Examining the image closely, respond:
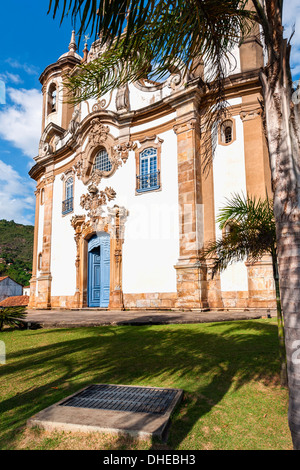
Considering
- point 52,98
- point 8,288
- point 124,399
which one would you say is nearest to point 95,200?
point 52,98

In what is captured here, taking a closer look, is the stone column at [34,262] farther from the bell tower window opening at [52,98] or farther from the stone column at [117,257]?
the stone column at [117,257]

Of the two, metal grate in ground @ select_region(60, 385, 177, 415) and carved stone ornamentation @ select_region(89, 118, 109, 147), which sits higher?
carved stone ornamentation @ select_region(89, 118, 109, 147)

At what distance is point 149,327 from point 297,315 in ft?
20.2

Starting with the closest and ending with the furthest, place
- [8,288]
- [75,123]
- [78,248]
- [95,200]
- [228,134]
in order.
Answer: [228,134]
[95,200]
[78,248]
[75,123]
[8,288]

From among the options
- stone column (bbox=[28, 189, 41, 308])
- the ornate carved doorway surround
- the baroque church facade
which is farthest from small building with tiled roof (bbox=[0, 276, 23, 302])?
the ornate carved doorway surround

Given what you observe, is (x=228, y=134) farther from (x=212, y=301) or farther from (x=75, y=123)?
(x=75, y=123)

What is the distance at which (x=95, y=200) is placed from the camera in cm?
1650

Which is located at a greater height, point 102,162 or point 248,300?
point 102,162

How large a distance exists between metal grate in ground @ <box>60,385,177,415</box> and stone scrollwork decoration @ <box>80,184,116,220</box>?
12554mm

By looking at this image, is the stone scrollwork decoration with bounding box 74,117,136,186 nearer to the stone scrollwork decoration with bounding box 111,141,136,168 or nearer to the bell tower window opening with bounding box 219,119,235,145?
the stone scrollwork decoration with bounding box 111,141,136,168

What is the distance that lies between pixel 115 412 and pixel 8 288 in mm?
49391

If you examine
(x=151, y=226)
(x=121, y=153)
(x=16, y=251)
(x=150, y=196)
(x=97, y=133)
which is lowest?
(x=151, y=226)

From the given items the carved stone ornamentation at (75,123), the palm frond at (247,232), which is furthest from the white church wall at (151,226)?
the palm frond at (247,232)

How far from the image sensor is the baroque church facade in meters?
12.3
